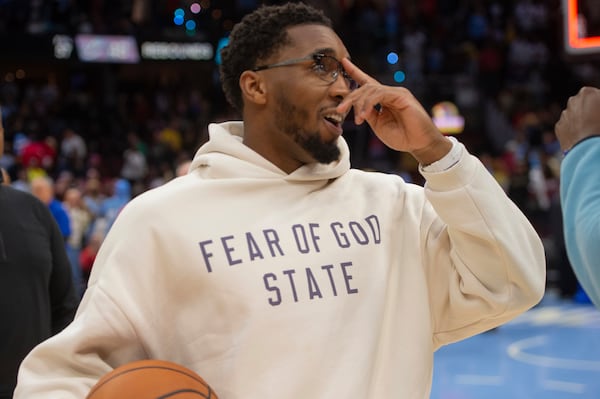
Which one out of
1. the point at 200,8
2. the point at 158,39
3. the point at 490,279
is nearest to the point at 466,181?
the point at 490,279

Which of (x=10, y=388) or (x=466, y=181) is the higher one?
(x=466, y=181)

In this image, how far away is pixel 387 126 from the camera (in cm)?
259

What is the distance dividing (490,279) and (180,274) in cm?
84

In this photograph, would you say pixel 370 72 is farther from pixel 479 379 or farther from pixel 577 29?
pixel 577 29

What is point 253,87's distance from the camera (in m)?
2.75

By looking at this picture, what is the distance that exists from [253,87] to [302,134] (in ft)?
0.77

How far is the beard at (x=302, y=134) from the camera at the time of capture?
2.62m

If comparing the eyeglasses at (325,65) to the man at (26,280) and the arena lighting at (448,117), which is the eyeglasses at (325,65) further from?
the arena lighting at (448,117)

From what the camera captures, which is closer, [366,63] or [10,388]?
[10,388]

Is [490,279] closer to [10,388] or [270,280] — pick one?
[270,280]

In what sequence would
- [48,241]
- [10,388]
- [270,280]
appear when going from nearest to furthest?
1. [270,280]
2. [10,388]
3. [48,241]

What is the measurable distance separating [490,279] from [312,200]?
540 millimetres

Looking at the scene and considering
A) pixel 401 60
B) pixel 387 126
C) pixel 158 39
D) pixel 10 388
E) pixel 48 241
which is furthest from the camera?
pixel 401 60

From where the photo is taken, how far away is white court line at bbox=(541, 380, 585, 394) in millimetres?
7375
